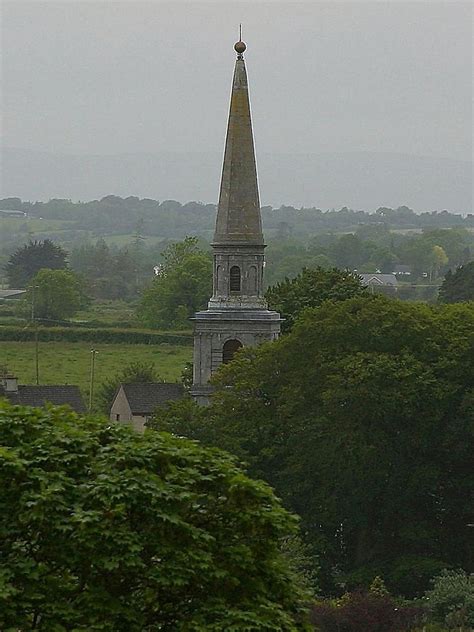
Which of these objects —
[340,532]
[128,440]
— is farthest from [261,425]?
[128,440]

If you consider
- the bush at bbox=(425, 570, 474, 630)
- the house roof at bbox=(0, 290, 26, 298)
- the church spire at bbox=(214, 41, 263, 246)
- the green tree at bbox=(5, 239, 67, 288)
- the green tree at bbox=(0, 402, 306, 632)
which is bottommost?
the house roof at bbox=(0, 290, 26, 298)

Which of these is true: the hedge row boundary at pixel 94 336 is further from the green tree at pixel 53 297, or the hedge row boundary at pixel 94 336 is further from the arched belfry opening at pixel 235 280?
the arched belfry opening at pixel 235 280

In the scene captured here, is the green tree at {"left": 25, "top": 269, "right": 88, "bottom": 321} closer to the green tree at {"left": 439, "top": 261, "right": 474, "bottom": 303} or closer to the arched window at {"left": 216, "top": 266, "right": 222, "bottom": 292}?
the green tree at {"left": 439, "top": 261, "right": 474, "bottom": 303}

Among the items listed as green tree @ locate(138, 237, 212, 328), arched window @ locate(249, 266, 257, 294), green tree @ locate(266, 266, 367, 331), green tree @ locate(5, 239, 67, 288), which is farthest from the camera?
green tree @ locate(5, 239, 67, 288)

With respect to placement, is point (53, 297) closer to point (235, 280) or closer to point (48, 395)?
point (48, 395)

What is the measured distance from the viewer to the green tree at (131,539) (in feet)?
67.4

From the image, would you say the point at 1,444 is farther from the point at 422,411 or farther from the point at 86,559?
the point at 422,411

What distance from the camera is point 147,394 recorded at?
6575 centimetres

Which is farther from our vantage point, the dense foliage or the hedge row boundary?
the hedge row boundary

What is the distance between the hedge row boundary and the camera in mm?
97000

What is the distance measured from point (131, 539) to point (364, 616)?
14.8 m

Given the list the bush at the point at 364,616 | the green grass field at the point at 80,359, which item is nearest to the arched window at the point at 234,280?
the bush at the point at 364,616

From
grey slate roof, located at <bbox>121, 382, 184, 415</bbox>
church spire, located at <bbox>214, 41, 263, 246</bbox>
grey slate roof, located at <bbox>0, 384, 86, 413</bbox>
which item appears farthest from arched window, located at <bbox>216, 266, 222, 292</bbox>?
grey slate roof, located at <bbox>0, 384, 86, 413</bbox>

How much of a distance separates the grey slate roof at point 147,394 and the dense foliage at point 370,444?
1872cm
